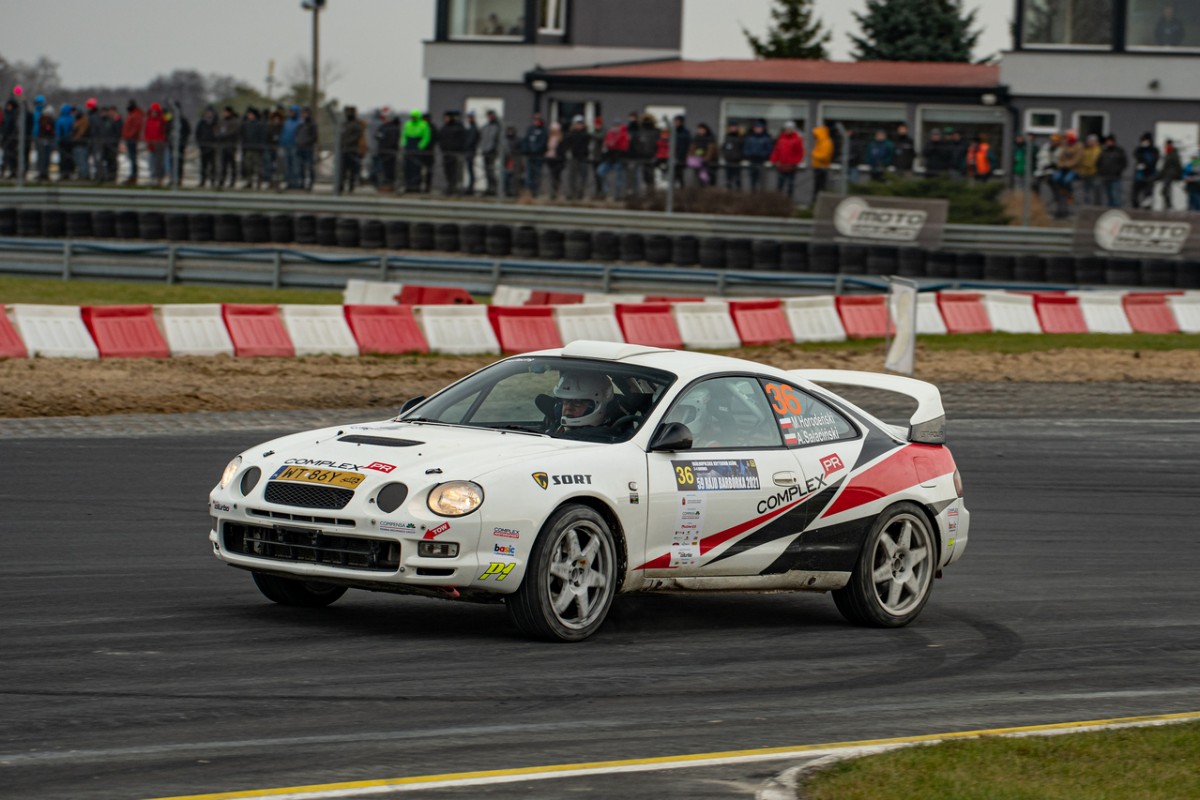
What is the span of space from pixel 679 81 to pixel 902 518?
3487 cm

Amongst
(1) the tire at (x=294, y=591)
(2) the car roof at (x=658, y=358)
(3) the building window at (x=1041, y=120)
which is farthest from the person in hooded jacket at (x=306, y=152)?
(1) the tire at (x=294, y=591)

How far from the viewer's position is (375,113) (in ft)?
111

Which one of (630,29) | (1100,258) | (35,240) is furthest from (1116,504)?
(630,29)

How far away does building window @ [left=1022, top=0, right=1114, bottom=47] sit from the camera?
40.3 metres

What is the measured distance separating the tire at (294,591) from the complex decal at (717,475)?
1767 mm

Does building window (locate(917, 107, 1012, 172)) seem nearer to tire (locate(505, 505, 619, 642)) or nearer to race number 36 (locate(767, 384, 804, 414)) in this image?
race number 36 (locate(767, 384, 804, 414))

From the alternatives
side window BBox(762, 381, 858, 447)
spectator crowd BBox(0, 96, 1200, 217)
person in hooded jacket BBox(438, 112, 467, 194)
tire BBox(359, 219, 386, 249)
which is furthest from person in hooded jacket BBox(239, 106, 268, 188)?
side window BBox(762, 381, 858, 447)

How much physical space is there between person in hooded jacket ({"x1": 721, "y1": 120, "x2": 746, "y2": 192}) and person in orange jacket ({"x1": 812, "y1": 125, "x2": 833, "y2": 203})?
4.36ft

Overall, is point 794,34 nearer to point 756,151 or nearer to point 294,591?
point 756,151

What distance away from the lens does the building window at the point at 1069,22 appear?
4028 centimetres

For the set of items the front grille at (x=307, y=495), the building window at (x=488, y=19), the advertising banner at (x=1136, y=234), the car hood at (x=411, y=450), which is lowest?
the front grille at (x=307, y=495)

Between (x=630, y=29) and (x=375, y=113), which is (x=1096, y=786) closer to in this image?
(x=375, y=113)

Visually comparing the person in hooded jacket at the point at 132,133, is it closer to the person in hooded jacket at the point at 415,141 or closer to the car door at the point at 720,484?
the person in hooded jacket at the point at 415,141

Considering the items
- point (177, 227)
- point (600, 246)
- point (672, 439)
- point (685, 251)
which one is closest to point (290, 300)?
point (177, 227)
